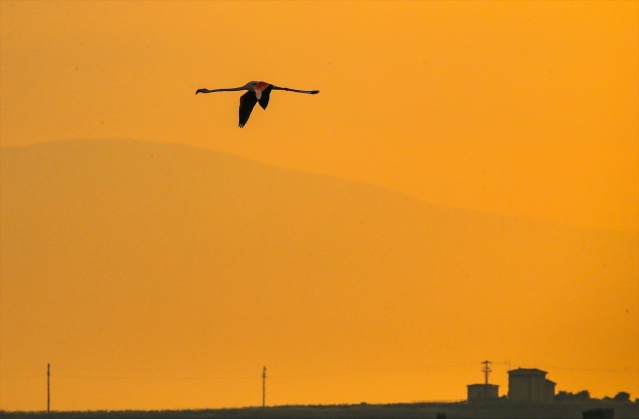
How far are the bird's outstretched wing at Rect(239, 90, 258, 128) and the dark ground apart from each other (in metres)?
62.9

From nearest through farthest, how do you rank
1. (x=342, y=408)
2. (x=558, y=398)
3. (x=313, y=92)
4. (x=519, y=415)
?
(x=313, y=92) < (x=519, y=415) < (x=342, y=408) < (x=558, y=398)

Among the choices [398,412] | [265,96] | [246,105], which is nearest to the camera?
[265,96]

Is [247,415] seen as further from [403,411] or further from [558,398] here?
[558,398]

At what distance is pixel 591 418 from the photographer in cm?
8019

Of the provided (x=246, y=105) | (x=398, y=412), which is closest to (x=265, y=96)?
(x=246, y=105)

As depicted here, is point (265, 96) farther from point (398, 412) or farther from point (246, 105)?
point (398, 412)

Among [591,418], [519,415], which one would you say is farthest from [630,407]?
[591,418]

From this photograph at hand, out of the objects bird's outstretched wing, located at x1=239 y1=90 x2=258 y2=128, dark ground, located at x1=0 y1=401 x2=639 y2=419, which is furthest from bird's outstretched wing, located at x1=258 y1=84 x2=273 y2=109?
dark ground, located at x1=0 y1=401 x2=639 y2=419

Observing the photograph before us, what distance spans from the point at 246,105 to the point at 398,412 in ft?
292

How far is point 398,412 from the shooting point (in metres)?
171

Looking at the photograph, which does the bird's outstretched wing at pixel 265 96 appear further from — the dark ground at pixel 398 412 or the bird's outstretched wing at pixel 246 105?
the dark ground at pixel 398 412

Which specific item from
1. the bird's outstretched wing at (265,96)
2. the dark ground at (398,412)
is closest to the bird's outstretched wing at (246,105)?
the bird's outstretched wing at (265,96)

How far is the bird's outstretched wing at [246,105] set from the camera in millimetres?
83562

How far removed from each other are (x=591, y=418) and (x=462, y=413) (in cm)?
8018
